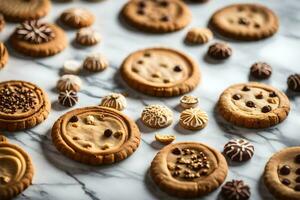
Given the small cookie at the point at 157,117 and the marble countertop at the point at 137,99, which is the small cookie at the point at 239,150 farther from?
the small cookie at the point at 157,117

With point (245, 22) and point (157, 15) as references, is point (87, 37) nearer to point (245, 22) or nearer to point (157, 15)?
point (157, 15)

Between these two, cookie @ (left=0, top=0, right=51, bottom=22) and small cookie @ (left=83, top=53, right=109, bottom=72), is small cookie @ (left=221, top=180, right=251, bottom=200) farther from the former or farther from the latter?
cookie @ (left=0, top=0, right=51, bottom=22)

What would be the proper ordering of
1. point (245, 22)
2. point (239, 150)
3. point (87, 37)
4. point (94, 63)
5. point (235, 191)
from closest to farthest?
point (235, 191) → point (239, 150) → point (94, 63) → point (87, 37) → point (245, 22)

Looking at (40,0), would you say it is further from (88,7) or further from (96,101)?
(96,101)

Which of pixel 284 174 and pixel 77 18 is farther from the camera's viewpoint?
pixel 77 18

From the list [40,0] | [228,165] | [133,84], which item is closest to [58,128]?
[133,84]

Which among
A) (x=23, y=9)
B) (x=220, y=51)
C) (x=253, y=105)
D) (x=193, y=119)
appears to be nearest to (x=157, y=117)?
(x=193, y=119)

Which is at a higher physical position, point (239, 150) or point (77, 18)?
point (77, 18)
